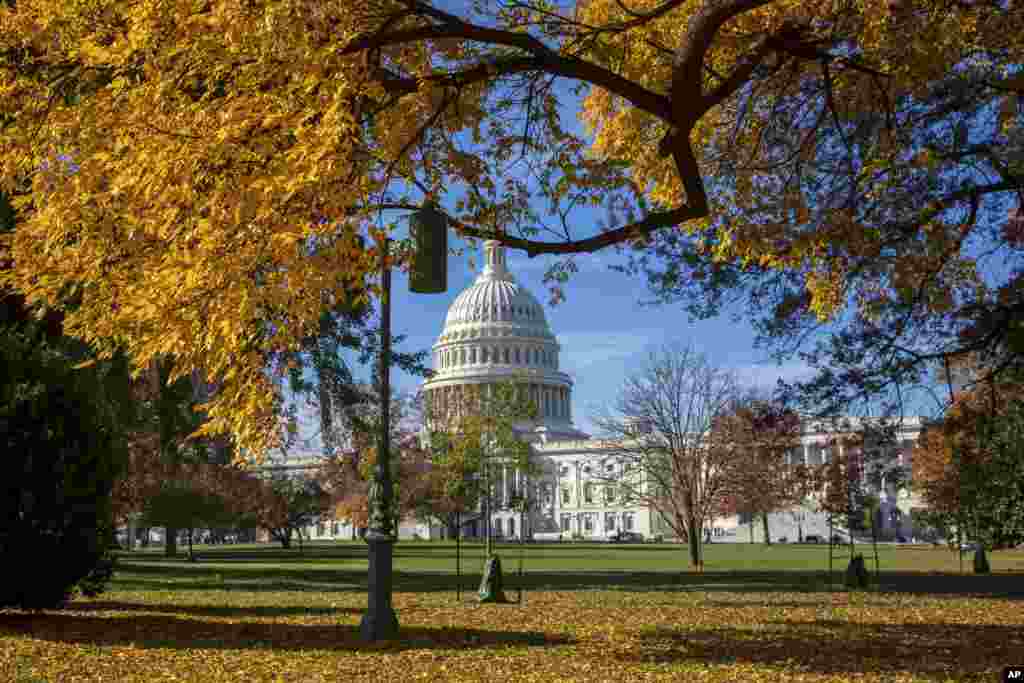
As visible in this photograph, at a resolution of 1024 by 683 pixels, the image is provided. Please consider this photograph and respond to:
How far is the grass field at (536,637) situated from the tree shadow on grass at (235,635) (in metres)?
0.03

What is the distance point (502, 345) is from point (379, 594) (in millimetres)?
132093

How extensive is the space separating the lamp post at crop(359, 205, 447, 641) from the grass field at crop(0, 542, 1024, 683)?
0.42 meters

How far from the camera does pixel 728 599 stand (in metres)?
22.8

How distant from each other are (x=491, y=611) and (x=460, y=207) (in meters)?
9.17

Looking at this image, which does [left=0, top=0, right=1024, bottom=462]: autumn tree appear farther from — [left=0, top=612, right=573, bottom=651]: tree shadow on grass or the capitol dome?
the capitol dome

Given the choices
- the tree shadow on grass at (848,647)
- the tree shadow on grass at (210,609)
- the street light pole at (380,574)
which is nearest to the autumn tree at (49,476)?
the tree shadow on grass at (210,609)

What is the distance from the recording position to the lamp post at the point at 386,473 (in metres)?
11.0

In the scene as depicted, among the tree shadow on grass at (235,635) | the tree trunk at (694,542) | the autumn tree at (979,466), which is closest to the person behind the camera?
the tree shadow on grass at (235,635)

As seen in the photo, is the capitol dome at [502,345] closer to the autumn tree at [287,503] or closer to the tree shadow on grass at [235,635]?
the autumn tree at [287,503]

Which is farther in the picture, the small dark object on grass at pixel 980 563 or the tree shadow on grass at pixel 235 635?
the small dark object on grass at pixel 980 563

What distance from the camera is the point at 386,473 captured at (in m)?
14.8

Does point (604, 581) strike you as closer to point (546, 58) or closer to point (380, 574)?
point (380, 574)

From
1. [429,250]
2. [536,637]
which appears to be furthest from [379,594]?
[429,250]

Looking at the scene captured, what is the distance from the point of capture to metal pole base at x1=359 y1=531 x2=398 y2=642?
13875 millimetres
